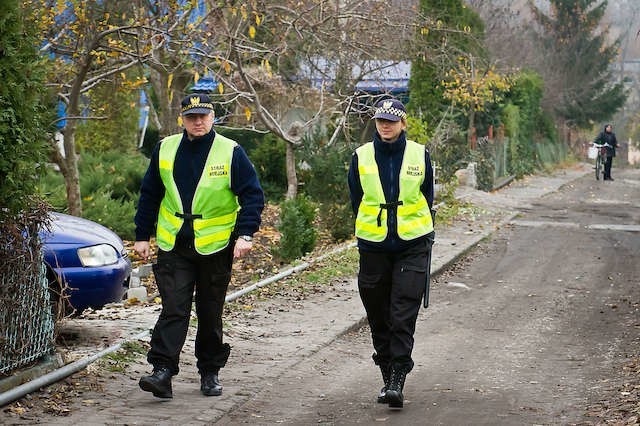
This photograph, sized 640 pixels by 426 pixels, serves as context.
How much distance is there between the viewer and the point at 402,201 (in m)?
7.21

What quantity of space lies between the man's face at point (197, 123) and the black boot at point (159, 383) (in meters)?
1.45

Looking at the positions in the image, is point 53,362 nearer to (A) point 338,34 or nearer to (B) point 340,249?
(B) point 340,249

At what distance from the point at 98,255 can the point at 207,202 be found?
2.02m

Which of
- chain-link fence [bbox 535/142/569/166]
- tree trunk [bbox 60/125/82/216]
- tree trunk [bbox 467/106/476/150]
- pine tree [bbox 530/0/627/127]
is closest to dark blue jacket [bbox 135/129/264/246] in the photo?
tree trunk [bbox 60/125/82/216]

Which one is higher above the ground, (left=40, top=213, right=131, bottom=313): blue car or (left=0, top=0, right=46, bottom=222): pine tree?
(left=0, top=0, right=46, bottom=222): pine tree

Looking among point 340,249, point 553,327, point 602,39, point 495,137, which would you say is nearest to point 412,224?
point 553,327

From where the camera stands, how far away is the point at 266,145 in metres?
24.2

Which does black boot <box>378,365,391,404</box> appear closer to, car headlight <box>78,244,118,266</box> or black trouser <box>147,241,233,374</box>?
black trouser <box>147,241,233,374</box>

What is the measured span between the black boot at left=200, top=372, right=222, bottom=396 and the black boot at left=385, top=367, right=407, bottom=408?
1090mm

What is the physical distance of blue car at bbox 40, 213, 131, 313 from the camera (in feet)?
28.2

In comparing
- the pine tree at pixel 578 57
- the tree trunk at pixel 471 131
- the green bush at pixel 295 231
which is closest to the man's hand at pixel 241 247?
the green bush at pixel 295 231

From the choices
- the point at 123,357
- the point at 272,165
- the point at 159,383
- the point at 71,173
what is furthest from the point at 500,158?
the point at 159,383

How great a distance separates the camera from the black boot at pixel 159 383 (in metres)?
6.94

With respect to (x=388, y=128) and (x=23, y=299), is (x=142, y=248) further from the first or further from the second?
(x=388, y=128)
